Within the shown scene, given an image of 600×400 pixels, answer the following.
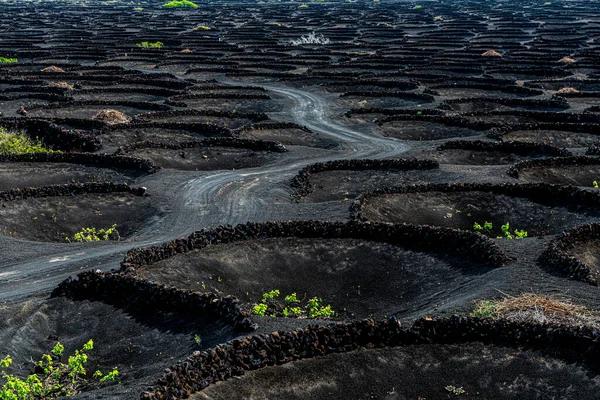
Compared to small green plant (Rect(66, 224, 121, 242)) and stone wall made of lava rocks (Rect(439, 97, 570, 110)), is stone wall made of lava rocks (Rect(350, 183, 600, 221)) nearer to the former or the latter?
small green plant (Rect(66, 224, 121, 242))

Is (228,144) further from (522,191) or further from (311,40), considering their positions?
(311,40)

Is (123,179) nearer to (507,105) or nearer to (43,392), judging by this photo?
(43,392)

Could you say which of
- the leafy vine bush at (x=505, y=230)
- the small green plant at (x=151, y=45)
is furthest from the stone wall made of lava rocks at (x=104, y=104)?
the small green plant at (x=151, y=45)

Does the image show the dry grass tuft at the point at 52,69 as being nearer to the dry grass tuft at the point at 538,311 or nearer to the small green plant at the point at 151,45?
the small green plant at the point at 151,45

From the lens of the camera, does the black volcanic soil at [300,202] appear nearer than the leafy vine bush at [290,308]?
Yes

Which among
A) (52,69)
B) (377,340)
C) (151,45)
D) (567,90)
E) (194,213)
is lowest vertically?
(567,90)

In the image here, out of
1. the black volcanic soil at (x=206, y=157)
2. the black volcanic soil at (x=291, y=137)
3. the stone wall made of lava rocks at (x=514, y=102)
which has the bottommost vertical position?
the stone wall made of lava rocks at (x=514, y=102)

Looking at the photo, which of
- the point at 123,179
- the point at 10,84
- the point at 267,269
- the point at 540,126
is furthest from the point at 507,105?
the point at 10,84

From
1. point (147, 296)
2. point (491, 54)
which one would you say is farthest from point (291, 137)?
point (491, 54)
